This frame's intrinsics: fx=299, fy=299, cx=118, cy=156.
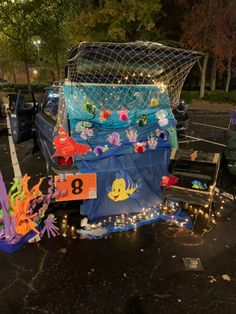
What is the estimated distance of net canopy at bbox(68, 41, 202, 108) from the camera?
4102mm

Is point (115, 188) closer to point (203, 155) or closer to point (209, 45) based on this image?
point (203, 155)

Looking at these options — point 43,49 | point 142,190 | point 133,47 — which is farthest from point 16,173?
point 43,49

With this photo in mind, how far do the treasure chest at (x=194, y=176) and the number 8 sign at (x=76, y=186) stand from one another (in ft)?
3.49

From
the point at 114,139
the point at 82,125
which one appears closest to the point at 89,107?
the point at 82,125

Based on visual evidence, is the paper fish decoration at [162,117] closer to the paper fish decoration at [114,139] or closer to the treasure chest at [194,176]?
the treasure chest at [194,176]

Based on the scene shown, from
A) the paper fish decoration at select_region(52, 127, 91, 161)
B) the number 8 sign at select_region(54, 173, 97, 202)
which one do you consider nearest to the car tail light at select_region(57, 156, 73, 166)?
the paper fish decoration at select_region(52, 127, 91, 161)

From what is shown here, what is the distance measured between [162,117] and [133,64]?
1303 millimetres

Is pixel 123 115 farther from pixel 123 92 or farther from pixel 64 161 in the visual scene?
pixel 64 161

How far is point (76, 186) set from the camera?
382 cm

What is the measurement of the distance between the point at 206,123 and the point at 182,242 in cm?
923

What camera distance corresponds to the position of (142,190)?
4301 millimetres

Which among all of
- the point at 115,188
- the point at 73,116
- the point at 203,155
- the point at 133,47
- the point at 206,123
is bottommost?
the point at 206,123

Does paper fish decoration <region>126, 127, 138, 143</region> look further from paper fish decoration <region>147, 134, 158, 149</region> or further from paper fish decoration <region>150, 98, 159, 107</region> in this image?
paper fish decoration <region>150, 98, 159, 107</region>

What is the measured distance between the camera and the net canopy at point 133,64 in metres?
4.10
